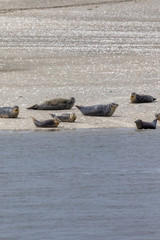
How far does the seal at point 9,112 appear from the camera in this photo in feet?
44.0

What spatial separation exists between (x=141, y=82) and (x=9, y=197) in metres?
8.48

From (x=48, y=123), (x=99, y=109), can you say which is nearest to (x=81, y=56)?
(x=99, y=109)

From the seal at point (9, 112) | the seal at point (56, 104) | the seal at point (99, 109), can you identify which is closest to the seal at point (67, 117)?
the seal at point (99, 109)

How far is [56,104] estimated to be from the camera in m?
14.3

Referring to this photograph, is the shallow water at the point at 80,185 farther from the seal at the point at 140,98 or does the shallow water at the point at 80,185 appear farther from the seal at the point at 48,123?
the seal at the point at 140,98

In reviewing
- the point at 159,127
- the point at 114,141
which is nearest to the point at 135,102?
the point at 159,127

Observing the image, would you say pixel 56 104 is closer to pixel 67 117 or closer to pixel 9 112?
pixel 67 117

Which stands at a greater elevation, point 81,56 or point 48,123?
point 48,123

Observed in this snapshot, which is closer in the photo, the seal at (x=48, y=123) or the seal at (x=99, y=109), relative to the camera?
the seal at (x=48, y=123)

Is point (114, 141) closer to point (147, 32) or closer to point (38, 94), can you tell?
point (38, 94)

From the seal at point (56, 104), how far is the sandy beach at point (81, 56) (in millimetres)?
147

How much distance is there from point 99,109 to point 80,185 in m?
4.17

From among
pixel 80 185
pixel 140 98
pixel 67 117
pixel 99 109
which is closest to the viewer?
pixel 80 185

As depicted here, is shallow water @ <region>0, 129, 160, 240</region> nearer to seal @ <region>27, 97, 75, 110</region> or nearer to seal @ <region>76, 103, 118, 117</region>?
seal @ <region>76, 103, 118, 117</region>
